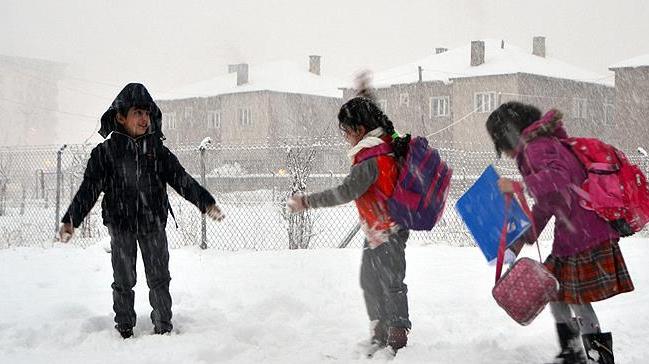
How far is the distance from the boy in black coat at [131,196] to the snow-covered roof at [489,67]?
1375 inches

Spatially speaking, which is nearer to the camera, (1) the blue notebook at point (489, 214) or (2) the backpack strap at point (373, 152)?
(1) the blue notebook at point (489, 214)

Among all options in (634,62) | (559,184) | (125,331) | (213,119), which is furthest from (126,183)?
(213,119)

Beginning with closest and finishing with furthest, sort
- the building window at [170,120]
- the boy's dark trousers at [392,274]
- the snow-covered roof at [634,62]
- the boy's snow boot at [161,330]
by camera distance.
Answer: the boy's dark trousers at [392,274]
the boy's snow boot at [161,330]
the snow-covered roof at [634,62]
the building window at [170,120]

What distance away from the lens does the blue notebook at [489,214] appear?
3826 mm

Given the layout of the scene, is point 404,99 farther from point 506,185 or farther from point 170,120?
point 506,185

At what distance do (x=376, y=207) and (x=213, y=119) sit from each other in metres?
45.1

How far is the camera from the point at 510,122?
12.2ft

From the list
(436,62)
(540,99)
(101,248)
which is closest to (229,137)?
(436,62)

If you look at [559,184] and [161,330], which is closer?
[559,184]

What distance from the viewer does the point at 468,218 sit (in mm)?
4004

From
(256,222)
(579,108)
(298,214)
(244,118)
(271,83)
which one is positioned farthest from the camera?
(271,83)

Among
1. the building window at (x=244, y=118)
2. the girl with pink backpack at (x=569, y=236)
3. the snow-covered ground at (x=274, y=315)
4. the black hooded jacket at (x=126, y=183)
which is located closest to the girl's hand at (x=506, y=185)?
the girl with pink backpack at (x=569, y=236)

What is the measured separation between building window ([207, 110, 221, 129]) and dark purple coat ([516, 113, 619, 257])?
148 feet

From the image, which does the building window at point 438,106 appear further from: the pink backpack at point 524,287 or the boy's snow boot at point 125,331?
the pink backpack at point 524,287
